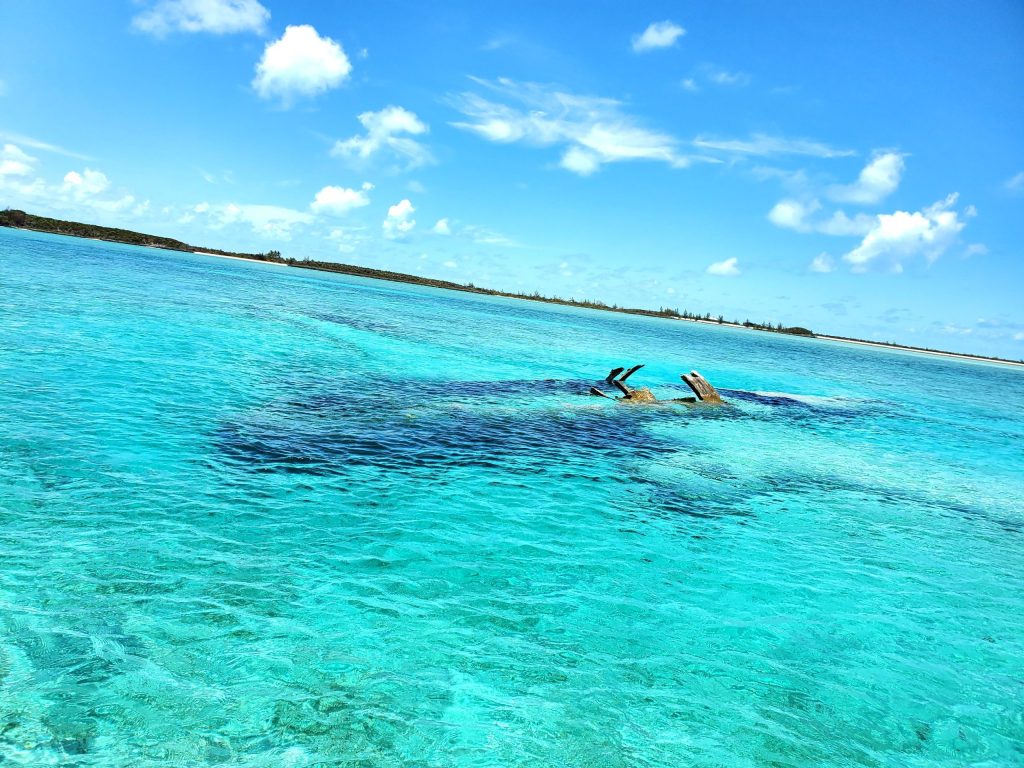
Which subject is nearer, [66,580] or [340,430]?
[66,580]

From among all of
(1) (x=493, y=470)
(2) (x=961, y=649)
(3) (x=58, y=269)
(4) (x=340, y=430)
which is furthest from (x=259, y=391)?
(3) (x=58, y=269)

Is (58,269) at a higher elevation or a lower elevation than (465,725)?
higher

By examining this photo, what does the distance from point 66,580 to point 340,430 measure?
26.0ft

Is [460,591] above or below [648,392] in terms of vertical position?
below

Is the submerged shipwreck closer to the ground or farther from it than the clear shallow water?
farther from it

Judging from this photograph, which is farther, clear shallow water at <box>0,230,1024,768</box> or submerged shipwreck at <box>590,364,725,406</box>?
submerged shipwreck at <box>590,364,725,406</box>

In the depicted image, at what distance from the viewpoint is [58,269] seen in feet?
150

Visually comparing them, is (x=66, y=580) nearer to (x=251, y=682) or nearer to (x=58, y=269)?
(x=251, y=682)

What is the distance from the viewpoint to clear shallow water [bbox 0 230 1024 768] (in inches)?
207

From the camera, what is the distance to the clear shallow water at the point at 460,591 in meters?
5.26

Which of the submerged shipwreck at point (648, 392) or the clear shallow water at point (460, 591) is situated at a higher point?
the submerged shipwreck at point (648, 392)

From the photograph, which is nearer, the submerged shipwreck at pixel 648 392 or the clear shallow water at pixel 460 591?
the clear shallow water at pixel 460 591

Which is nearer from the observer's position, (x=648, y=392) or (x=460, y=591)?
(x=460, y=591)

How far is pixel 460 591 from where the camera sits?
25.2 feet
